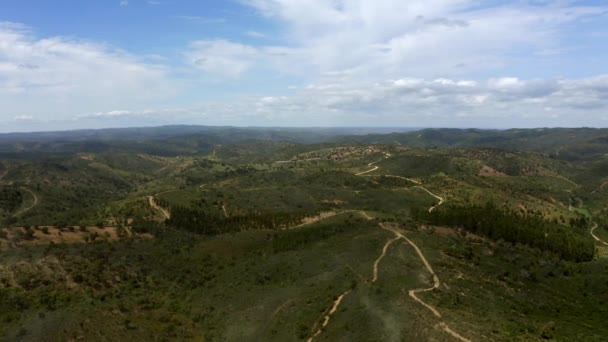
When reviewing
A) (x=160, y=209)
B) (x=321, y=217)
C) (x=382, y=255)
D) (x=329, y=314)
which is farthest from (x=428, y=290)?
(x=160, y=209)

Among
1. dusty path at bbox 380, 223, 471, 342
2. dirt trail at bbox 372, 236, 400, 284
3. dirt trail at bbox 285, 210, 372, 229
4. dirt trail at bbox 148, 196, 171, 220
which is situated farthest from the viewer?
dirt trail at bbox 148, 196, 171, 220

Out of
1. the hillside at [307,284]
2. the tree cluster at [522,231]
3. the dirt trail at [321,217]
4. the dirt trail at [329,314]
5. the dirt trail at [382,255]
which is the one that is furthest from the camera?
the dirt trail at [321,217]

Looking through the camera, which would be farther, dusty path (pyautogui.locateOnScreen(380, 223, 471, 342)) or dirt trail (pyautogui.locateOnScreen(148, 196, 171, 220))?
dirt trail (pyautogui.locateOnScreen(148, 196, 171, 220))

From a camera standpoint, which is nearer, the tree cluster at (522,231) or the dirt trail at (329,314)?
the dirt trail at (329,314)

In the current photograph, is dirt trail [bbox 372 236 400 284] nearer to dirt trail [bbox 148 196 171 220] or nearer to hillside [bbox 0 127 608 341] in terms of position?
hillside [bbox 0 127 608 341]

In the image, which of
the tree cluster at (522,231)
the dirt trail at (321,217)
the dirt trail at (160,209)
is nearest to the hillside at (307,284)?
the tree cluster at (522,231)

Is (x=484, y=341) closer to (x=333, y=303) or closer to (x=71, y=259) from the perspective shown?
(x=333, y=303)

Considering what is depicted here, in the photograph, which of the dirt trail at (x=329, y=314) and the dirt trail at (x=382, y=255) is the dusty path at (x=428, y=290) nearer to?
the dirt trail at (x=382, y=255)

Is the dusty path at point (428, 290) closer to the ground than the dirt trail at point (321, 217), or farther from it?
farther from it

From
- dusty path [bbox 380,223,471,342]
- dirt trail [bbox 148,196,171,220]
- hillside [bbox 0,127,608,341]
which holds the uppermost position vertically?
dusty path [bbox 380,223,471,342]

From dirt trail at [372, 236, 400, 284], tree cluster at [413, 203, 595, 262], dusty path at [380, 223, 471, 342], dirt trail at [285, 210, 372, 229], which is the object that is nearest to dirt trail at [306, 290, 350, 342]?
dirt trail at [372, 236, 400, 284]

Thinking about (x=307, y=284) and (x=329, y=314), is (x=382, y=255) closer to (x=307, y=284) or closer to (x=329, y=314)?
(x=307, y=284)

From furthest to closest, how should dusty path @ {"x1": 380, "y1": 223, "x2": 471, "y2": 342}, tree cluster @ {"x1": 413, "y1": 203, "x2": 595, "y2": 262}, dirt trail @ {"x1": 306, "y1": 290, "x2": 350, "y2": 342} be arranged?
tree cluster @ {"x1": 413, "y1": 203, "x2": 595, "y2": 262}
dirt trail @ {"x1": 306, "y1": 290, "x2": 350, "y2": 342}
dusty path @ {"x1": 380, "y1": 223, "x2": 471, "y2": 342}
